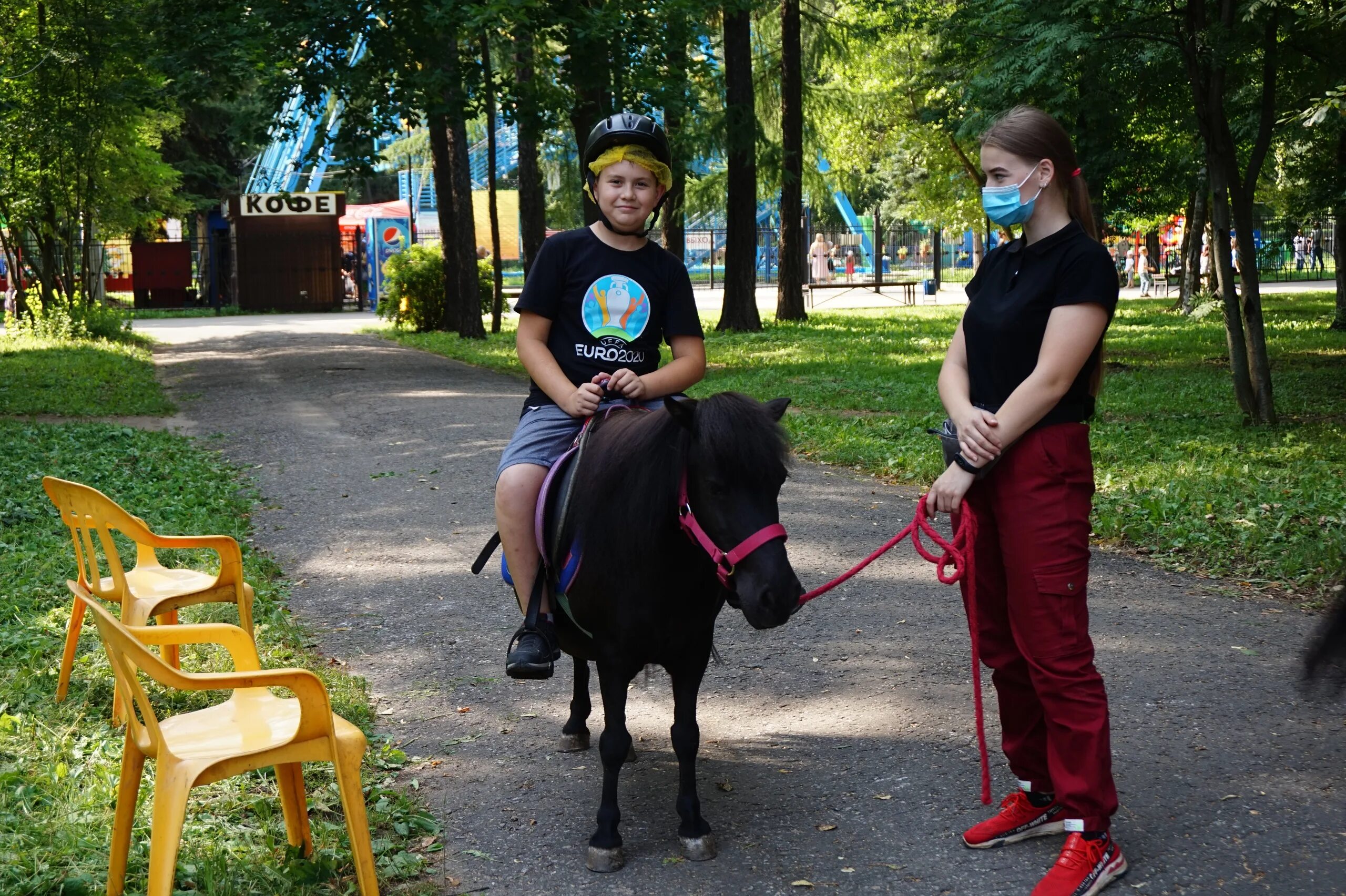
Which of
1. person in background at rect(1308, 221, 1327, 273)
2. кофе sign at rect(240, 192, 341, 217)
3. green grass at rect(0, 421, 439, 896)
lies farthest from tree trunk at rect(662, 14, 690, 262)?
person in background at rect(1308, 221, 1327, 273)

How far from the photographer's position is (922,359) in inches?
741

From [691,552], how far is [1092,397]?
4.15 ft

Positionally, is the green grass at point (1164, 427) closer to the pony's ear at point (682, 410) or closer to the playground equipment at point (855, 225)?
the pony's ear at point (682, 410)

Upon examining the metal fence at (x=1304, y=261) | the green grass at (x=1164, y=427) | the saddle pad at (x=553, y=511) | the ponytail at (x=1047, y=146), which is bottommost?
the green grass at (x=1164, y=427)

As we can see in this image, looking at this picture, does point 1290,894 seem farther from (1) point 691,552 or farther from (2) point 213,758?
(2) point 213,758

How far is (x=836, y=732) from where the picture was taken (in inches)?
190

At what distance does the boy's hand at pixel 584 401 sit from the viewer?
4000 millimetres

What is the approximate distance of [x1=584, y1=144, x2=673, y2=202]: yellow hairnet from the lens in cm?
410

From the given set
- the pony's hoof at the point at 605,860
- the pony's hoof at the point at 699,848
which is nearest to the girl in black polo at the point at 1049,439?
the pony's hoof at the point at 699,848

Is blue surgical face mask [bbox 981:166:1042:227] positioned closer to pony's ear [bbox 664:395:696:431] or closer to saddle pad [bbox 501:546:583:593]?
pony's ear [bbox 664:395:696:431]

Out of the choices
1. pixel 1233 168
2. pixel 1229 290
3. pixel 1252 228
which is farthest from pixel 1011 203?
pixel 1233 168

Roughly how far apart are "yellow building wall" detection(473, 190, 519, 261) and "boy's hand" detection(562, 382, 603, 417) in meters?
49.7

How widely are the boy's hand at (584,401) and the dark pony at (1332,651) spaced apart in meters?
2.46

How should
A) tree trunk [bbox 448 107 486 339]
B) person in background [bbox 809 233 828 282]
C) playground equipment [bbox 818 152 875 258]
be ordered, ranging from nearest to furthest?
tree trunk [bbox 448 107 486 339] → person in background [bbox 809 233 828 282] → playground equipment [bbox 818 152 875 258]
